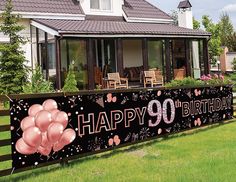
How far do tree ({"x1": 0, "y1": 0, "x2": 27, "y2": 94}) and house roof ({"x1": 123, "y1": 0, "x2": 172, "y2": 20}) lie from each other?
9191 mm

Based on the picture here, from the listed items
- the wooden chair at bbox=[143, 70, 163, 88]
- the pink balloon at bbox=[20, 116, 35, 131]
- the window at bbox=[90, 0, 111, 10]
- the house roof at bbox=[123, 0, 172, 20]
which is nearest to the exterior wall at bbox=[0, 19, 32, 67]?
the window at bbox=[90, 0, 111, 10]

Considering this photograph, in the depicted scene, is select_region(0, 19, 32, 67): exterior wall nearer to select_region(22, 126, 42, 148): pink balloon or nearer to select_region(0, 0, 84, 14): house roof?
select_region(0, 0, 84, 14): house roof

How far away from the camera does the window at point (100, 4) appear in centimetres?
2511

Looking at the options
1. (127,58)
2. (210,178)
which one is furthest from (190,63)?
(210,178)

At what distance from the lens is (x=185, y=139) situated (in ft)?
33.1

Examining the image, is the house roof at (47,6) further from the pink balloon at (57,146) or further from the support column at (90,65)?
the pink balloon at (57,146)

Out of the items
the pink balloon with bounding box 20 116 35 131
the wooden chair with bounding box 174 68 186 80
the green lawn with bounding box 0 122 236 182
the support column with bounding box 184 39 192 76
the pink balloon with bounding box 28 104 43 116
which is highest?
the support column with bounding box 184 39 192 76

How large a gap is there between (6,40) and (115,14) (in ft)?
25.8

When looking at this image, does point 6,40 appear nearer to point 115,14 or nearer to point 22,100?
point 115,14

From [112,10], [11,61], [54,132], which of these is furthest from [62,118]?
[112,10]

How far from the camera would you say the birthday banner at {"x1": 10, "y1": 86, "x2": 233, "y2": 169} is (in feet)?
22.1

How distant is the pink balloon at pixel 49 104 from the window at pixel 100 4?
18539mm

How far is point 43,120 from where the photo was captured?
6969 millimetres

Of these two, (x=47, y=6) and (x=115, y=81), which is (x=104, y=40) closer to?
(x=47, y=6)
